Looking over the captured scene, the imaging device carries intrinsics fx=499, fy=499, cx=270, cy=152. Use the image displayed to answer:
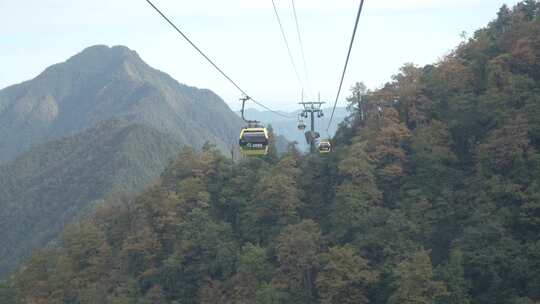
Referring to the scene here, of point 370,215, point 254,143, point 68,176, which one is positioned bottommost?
point 370,215

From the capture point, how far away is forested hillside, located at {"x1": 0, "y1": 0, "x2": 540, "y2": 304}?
26734 millimetres

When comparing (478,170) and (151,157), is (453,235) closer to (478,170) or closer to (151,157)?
(478,170)

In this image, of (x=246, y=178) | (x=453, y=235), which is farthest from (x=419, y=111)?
(x=246, y=178)

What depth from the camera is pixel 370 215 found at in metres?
31.0

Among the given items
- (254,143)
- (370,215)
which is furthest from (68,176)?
(254,143)

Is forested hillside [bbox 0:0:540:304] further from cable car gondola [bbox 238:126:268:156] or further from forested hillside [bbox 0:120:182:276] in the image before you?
forested hillside [bbox 0:120:182:276]

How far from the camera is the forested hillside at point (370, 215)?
26734 mm

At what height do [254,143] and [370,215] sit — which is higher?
[254,143]

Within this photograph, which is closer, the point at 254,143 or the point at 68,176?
the point at 254,143

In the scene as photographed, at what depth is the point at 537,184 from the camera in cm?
2725

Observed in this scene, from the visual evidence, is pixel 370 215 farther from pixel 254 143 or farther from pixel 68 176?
pixel 68 176

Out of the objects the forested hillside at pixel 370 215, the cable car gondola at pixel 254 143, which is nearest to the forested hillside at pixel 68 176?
the forested hillside at pixel 370 215

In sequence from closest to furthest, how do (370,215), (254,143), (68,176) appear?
(254,143) → (370,215) → (68,176)

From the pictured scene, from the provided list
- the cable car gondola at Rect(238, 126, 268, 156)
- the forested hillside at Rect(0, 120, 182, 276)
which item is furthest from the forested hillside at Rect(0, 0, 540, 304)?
the forested hillside at Rect(0, 120, 182, 276)
